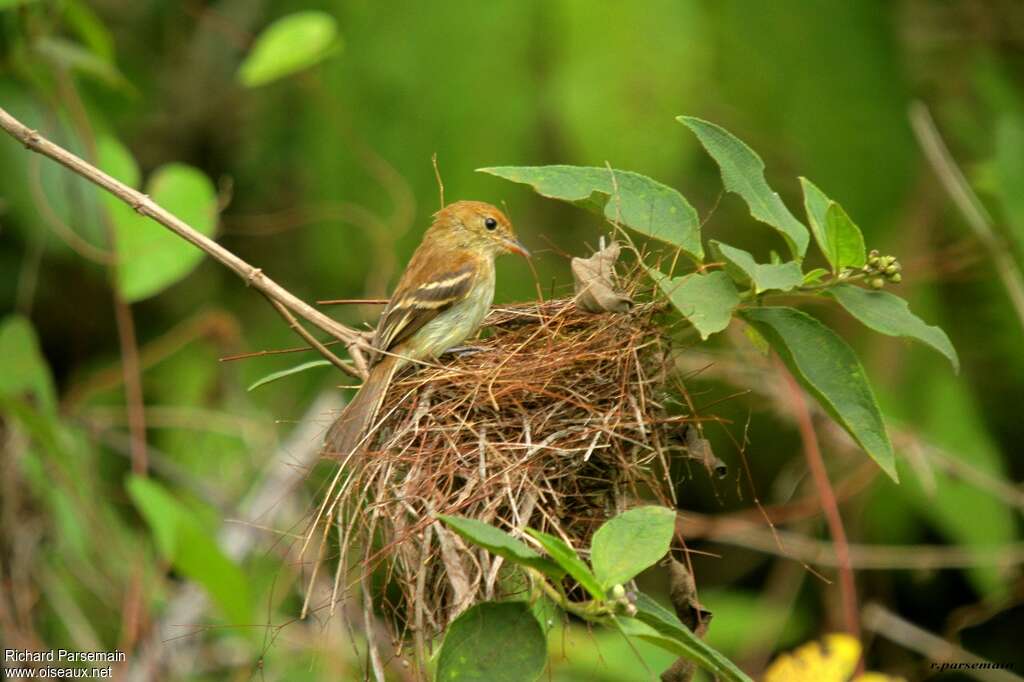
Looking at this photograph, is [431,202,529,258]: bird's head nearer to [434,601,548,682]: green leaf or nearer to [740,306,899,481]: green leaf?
[740,306,899,481]: green leaf

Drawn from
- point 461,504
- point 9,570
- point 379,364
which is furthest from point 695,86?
point 9,570

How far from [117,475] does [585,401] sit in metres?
3.65

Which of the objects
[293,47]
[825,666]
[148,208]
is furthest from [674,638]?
[293,47]

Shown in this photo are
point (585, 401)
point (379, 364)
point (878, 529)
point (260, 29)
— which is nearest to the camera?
point (585, 401)

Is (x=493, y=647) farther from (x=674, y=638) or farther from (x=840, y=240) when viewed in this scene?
(x=840, y=240)

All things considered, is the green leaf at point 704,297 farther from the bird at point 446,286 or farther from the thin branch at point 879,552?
the thin branch at point 879,552

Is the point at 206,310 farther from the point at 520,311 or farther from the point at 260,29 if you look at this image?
the point at 520,311

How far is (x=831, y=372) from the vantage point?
2012 mm

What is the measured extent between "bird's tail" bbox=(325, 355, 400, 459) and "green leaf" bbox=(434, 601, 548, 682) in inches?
34.9

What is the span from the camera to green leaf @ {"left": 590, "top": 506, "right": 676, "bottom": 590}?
1745 millimetres

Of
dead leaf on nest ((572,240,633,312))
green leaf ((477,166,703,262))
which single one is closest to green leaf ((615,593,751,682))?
green leaf ((477,166,703,262))

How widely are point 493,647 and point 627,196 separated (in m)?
0.87

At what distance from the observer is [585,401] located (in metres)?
2.49

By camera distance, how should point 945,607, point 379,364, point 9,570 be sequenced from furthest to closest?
point 945,607 < point 9,570 < point 379,364
